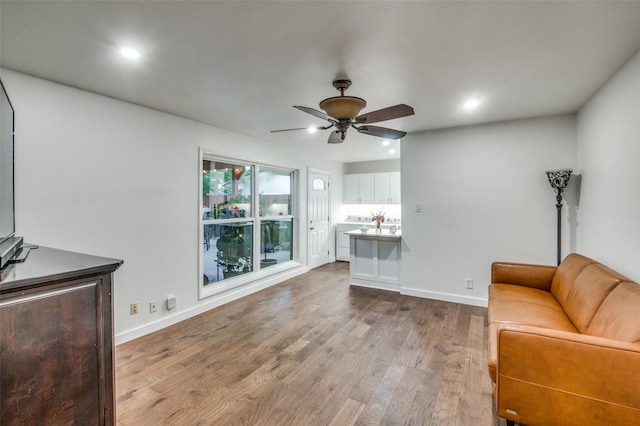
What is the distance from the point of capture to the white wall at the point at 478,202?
3557 millimetres

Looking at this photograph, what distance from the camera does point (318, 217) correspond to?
618cm

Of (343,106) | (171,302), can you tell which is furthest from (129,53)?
(171,302)

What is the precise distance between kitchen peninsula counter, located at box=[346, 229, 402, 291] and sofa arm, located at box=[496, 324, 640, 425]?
9.32 feet

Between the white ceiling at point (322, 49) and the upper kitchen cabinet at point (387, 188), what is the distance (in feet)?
11.1

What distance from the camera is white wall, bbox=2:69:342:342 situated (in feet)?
7.82

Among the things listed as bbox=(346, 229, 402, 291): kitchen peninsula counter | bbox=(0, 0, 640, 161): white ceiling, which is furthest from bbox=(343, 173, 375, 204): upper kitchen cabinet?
bbox=(0, 0, 640, 161): white ceiling

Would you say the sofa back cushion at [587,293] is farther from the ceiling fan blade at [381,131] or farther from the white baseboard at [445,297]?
the ceiling fan blade at [381,131]

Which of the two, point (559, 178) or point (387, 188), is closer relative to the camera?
point (559, 178)

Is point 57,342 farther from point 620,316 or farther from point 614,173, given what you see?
point 614,173

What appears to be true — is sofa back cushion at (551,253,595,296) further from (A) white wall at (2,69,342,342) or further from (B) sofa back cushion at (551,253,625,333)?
(A) white wall at (2,69,342,342)

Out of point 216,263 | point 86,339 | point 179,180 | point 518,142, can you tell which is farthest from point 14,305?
point 518,142

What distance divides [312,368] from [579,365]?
175cm

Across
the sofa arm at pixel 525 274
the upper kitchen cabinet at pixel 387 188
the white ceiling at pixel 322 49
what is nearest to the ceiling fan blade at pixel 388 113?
the white ceiling at pixel 322 49

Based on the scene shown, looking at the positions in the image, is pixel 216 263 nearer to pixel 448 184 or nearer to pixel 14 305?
pixel 14 305
